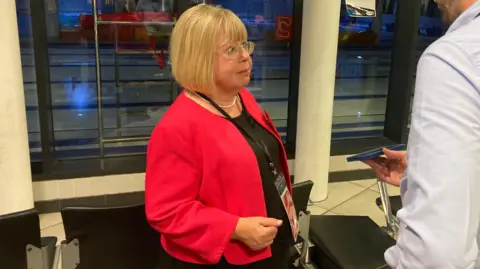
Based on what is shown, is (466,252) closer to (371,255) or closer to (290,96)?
(371,255)

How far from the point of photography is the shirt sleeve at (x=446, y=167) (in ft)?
2.29

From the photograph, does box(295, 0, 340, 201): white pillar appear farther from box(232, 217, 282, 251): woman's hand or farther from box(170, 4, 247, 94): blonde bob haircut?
box(232, 217, 282, 251): woman's hand

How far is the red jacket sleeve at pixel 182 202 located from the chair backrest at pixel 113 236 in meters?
0.34

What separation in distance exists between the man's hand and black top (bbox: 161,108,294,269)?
295mm

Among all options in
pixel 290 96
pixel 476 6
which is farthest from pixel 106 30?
pixel 476 6

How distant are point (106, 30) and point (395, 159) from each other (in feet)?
11.8

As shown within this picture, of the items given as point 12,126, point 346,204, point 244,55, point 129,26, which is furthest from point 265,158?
point 129,26

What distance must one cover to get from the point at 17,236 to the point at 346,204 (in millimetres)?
2789

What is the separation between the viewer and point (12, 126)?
299 cm

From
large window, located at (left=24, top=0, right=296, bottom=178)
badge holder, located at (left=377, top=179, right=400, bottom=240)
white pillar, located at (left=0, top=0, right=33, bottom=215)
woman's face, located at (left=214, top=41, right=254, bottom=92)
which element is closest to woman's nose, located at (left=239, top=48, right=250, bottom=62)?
woman's face, located at (left=214, top=41, right=254, bottom=92)

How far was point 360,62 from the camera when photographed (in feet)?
32.0

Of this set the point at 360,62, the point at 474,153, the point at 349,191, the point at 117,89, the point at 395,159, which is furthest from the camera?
the point at 360,62

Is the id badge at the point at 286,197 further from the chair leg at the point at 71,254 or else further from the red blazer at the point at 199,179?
the chair leg at the point at 71,254

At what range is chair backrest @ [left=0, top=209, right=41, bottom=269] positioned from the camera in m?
1.58
